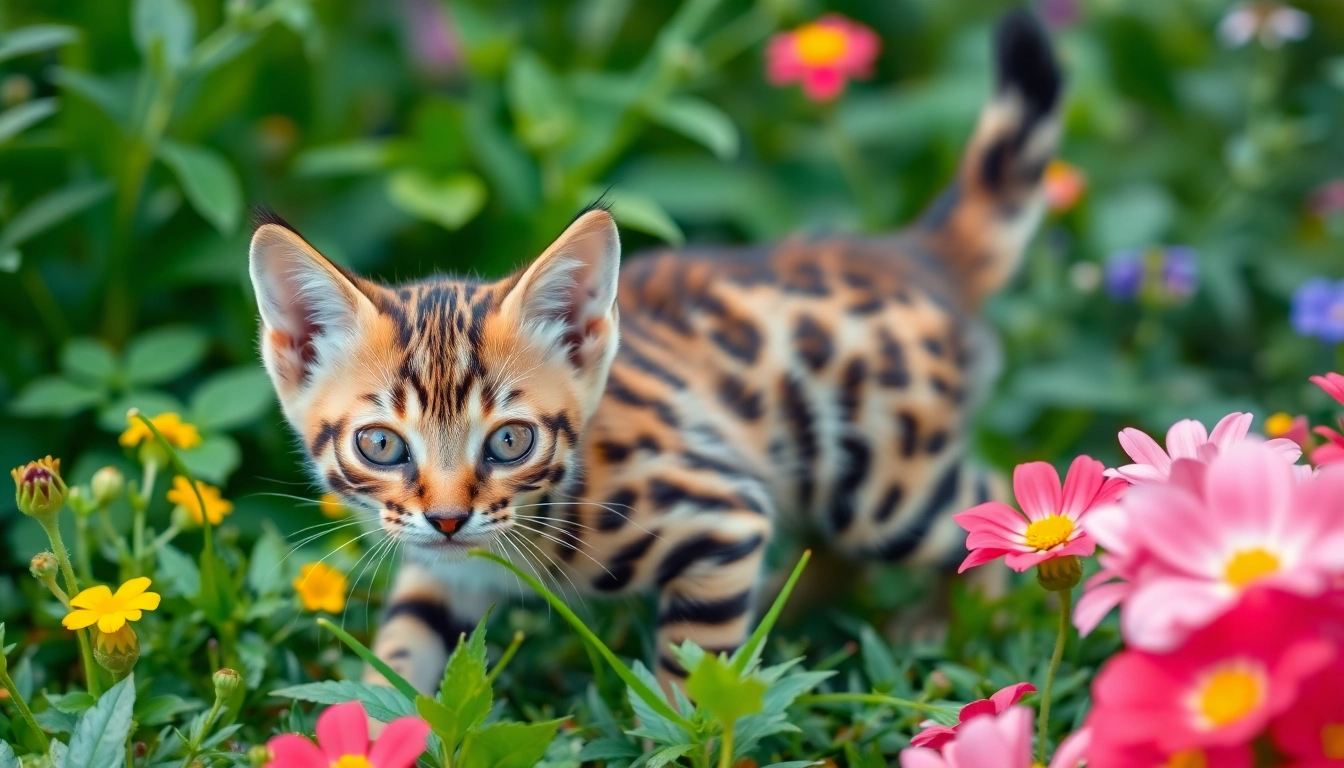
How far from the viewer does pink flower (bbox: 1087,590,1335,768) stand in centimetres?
103

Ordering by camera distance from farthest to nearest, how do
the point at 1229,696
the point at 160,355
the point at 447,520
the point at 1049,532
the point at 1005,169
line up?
the point at 1005,169
the point at 160,355
the point at 447,520
the point at 1049,532
the point at 1229,696

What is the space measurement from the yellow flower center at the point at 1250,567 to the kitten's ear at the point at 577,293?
933 millimetres

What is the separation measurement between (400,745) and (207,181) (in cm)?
171

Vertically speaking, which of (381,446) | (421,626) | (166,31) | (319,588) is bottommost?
(421,626)

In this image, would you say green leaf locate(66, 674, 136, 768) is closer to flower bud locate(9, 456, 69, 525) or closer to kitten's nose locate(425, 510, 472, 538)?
flower bud locate(9, 456, 69, 525)

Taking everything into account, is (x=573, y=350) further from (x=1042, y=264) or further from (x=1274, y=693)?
(x=1042, y=264)

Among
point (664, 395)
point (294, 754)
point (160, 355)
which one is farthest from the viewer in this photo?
point (160, 355)

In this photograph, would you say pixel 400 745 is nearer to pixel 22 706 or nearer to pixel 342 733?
pixel 342 733

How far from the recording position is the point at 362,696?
1.54 metres

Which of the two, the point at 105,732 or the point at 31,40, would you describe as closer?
the point at 105,732

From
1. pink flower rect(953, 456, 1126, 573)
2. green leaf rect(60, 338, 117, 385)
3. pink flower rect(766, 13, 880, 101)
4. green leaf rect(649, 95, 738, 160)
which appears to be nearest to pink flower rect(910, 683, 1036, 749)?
pink flower rect(953, 456, 1126, 573)

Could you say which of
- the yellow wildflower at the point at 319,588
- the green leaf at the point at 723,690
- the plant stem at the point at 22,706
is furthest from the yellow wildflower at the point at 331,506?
the green leaf at the point at 723,690

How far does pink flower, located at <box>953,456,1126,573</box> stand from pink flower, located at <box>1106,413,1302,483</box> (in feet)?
0.13

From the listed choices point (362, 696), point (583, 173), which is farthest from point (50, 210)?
point (362, 696)
